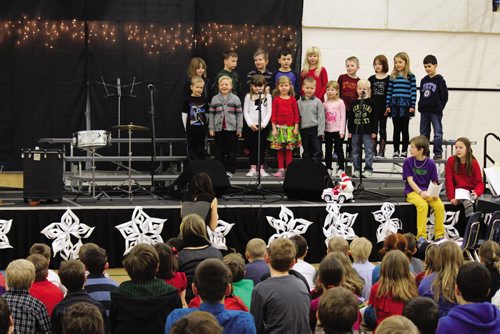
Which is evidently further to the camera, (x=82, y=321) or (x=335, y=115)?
(x=335, y=115)

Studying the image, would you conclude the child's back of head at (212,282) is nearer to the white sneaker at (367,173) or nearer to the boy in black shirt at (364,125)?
the boy in black shirt at (364,125)

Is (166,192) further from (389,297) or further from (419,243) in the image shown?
(389,297)

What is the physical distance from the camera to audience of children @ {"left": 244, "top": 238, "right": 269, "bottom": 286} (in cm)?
668

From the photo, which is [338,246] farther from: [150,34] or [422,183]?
[150,34]

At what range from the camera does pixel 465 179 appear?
12.0m

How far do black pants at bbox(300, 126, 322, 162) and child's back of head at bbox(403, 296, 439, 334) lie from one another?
854cm

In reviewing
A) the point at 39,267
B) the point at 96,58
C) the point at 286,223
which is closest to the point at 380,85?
the point at 286,223

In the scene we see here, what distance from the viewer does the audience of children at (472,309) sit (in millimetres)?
4523

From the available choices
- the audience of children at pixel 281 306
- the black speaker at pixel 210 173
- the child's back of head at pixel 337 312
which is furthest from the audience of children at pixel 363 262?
the black speaker at pixel 210 173

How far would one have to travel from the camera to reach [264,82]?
1279 centimetres

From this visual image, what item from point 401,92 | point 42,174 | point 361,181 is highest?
point 401,92

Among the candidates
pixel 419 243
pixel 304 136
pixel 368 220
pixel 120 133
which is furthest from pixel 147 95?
pixel 419 243

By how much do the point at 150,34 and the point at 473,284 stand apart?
421 inches

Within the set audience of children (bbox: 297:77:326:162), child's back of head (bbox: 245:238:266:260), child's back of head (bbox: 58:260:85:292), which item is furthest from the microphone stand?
child's back of head (bbox: 58:260:85:292)
